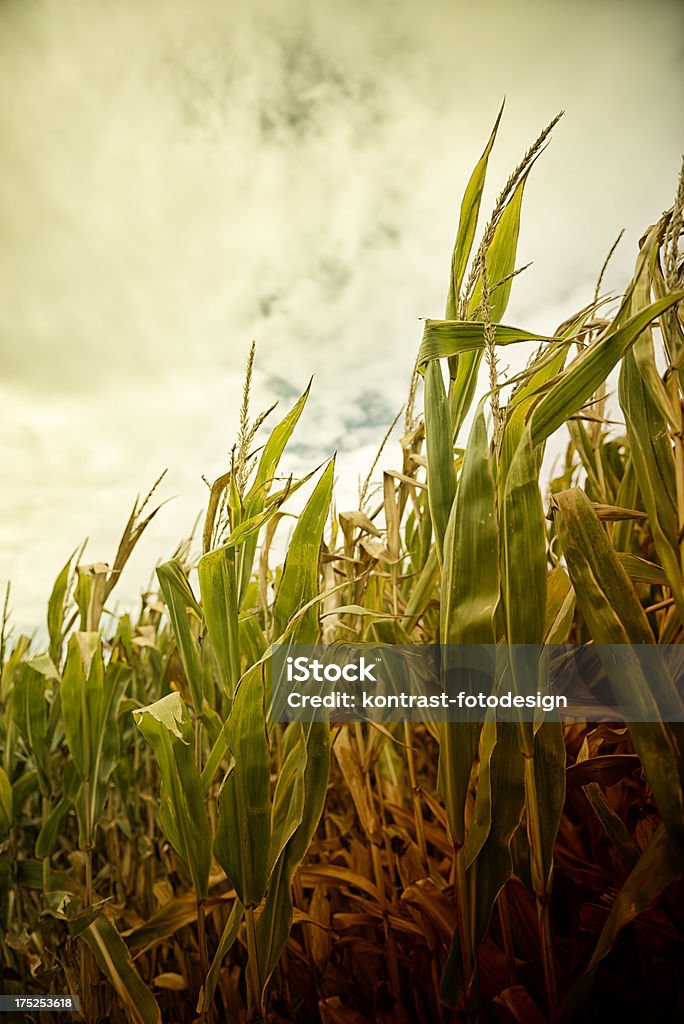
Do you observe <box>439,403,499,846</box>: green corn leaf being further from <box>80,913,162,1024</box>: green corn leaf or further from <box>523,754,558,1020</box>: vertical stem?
<box>80,913,162,1024</box>: green corn leaf

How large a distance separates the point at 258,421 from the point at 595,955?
1.42 feet

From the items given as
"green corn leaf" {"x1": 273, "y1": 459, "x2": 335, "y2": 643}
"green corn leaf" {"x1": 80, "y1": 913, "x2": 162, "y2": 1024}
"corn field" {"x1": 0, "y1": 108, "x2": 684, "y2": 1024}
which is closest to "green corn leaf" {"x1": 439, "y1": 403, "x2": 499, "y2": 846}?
"corn field" {"x1": 0, "y1": 108, "x2": 684, "y2": 1024}

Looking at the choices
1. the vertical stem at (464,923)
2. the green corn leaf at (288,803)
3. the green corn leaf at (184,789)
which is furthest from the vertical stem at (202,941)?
the vertical stem at (464,923)

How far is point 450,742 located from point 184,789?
0.25 metres

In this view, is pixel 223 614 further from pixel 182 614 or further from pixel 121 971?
pixel 121 971

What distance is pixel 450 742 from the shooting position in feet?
1.26

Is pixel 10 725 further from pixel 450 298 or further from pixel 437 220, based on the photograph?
pixel 437 220

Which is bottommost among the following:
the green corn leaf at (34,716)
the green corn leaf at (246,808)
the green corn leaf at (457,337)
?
the green corn leaf at (246,808)

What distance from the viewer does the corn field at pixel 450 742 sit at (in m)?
0.36

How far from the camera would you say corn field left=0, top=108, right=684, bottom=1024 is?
0.36 m

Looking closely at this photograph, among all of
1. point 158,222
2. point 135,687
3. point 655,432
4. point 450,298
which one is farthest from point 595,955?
point 158,222

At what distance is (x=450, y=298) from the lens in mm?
487

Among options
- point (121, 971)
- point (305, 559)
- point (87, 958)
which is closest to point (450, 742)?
point (305, 559)

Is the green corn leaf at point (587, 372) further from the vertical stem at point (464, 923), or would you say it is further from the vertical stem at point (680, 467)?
the vertical stem at point (464, 923)
